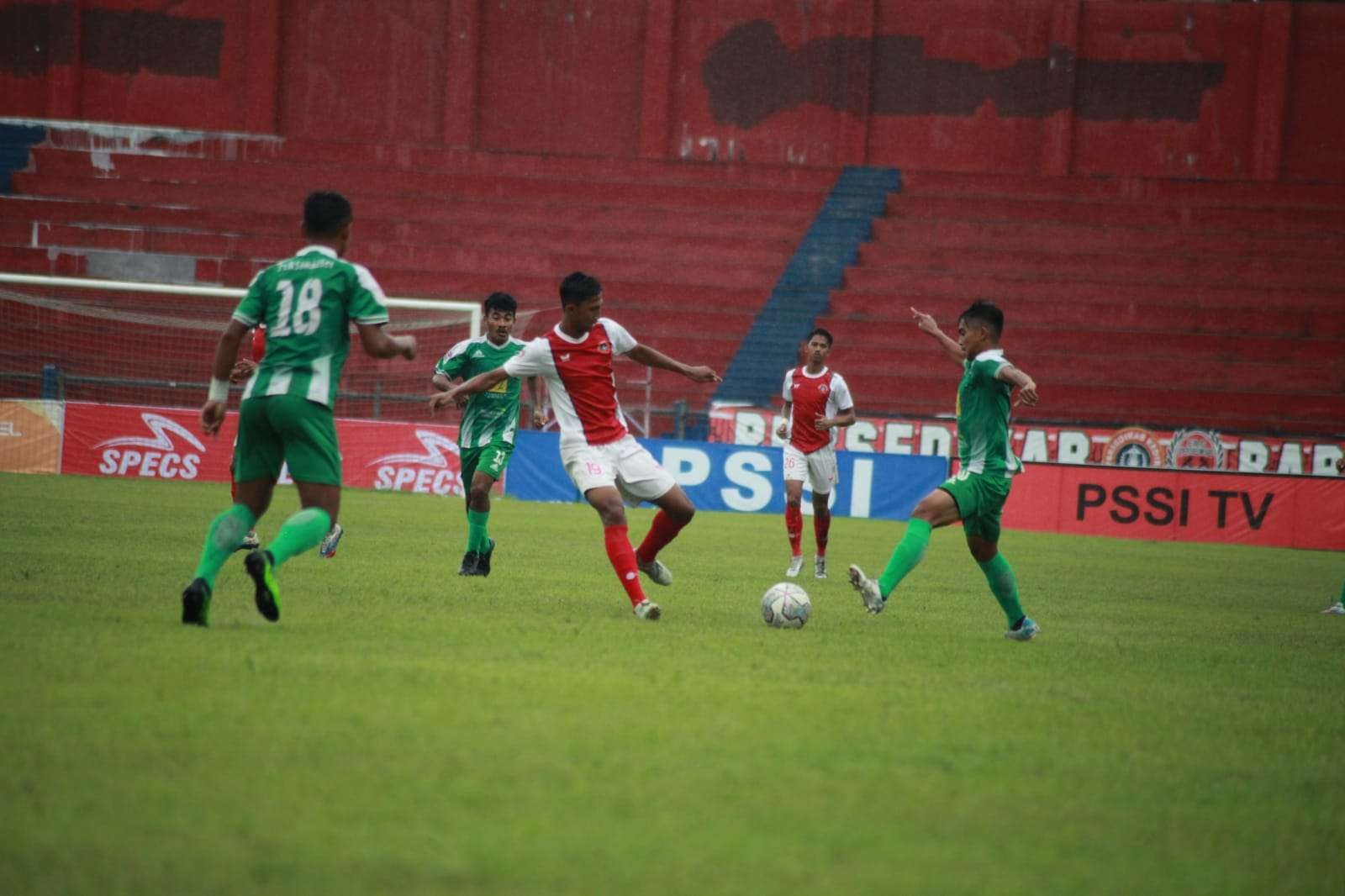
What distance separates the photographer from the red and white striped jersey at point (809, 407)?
1440 centimetres

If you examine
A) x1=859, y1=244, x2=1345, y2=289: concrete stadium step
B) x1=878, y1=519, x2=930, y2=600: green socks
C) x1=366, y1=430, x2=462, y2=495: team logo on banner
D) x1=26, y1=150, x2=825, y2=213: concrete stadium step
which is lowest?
x1=366, y1=430, x2=462, y2=495: team logo on banner

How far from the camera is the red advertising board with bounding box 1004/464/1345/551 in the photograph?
22812mm

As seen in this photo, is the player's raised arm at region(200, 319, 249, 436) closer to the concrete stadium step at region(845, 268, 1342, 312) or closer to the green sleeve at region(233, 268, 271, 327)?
the green sleeve at region(233, 268, 271, 327)

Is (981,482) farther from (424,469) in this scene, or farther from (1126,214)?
(1126,214)

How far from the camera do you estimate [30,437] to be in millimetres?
23922

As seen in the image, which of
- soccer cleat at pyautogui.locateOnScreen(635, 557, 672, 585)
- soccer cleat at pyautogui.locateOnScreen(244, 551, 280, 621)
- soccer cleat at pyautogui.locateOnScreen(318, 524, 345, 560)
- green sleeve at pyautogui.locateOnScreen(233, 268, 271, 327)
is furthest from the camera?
soccer cleat at pyautogui.locateOnScreen(318, 524, 345, 560)

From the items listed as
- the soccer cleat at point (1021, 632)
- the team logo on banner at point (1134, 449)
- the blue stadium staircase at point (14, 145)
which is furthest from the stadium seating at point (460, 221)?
the soccer cleat at point (1021, 632)

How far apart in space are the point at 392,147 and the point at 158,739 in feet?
117

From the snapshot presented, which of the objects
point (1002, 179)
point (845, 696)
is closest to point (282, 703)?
point (845, 696)

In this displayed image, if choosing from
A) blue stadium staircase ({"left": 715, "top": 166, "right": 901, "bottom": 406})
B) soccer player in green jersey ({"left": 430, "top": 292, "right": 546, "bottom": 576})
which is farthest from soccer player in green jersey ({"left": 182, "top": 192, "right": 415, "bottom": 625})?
blue stadium staircase ({"left": 715, "top": 166, "right": 901, "bottom": 406})

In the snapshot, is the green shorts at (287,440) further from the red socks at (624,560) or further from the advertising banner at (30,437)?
the advertising banner at (30,437)

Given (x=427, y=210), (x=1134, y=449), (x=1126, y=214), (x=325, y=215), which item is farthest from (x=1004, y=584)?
(x=1126, y=214)

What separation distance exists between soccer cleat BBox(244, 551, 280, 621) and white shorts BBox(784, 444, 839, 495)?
813cm

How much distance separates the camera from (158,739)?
4488 millimetres
